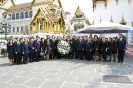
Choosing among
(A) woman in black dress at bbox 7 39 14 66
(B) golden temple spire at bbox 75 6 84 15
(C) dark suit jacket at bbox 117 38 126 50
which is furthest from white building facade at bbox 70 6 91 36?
(A) woman in black dress at bbox 7 39 14 66

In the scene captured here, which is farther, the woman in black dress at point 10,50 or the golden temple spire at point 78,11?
the golden temple spire at point 78,11

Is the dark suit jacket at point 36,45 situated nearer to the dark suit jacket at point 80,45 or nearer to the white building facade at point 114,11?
the dark suit jacket at point 80,45

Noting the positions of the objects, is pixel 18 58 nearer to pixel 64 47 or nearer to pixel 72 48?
pixel 64 47

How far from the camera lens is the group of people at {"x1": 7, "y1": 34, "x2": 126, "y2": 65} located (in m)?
9.30

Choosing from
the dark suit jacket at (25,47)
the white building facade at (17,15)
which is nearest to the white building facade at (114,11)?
the white building facade at (17,15)

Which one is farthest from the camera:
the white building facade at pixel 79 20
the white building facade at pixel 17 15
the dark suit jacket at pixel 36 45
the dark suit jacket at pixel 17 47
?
the white building facade at pixel 79 20

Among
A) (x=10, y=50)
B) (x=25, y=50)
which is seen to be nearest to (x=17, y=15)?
(x=25, y=50)

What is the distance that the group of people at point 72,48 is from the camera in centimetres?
930

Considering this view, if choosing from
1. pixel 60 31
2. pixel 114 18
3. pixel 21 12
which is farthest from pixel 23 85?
→ pixel 21 12

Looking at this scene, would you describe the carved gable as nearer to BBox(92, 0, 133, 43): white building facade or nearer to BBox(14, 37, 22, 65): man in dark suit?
BBox(92, 0, 133, 43): white building facade

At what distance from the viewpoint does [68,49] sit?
11.3m

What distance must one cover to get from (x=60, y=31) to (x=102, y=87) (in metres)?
17.8

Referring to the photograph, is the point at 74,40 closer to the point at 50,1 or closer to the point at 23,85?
the point at 23,85

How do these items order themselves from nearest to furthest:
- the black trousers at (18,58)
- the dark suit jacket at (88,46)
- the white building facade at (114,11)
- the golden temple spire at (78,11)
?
the black trousers at (18,58) → the dark suit jacket at (88,46) → the white building facade at (114,11) → the golden temple spire at (78,11)
